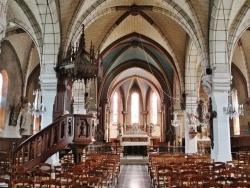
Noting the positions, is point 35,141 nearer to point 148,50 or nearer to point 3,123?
point 3,123

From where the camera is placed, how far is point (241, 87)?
22.6 metres

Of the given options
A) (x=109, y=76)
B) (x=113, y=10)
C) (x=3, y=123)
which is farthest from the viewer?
(x=109, y=76)

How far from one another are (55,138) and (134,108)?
24921mm

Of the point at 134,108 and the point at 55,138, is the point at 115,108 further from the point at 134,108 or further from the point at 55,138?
the point at 55,138

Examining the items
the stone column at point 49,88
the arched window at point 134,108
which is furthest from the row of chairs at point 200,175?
the arched window at point 134,108

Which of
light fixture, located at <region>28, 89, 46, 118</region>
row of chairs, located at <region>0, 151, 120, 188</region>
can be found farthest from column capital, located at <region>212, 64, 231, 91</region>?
light fixture, located at <region>28, 89, 46, 118</region>

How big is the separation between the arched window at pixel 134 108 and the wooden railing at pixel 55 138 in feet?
77.7

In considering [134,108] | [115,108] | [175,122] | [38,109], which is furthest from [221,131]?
[134,108]

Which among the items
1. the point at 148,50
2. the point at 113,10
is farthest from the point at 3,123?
the point at 148,50

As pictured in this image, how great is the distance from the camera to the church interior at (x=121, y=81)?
10.6 meters

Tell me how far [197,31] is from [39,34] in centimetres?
726

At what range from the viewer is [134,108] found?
3509cm

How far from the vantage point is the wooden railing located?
9883 mm

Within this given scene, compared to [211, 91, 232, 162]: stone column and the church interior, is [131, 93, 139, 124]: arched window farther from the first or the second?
[211, 91, 232, 162]: stone column
